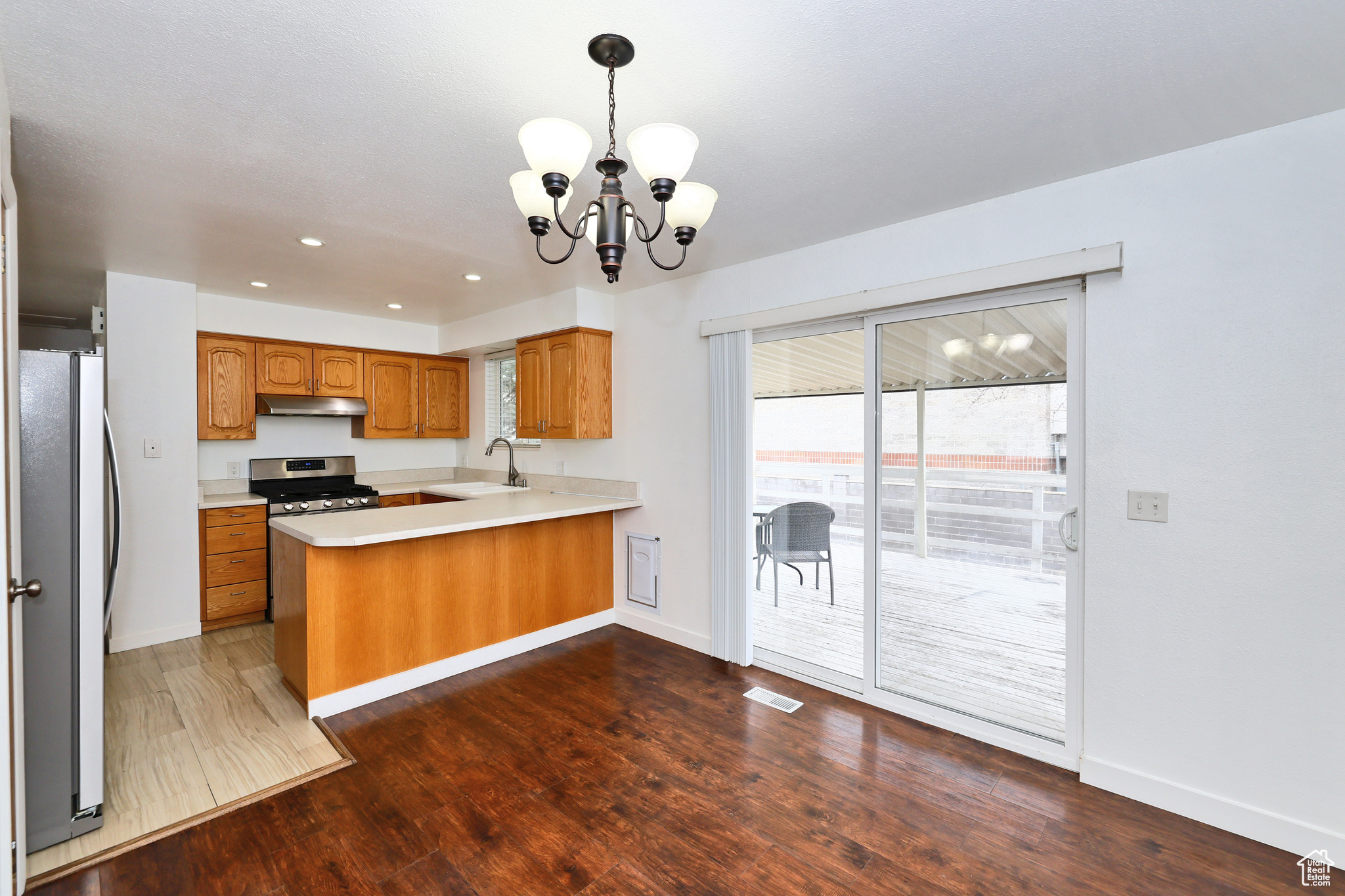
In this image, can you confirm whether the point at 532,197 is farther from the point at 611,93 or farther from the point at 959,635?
the point at 959,635

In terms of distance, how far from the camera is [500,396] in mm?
5535

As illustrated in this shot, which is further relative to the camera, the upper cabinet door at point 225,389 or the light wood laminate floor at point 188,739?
the upper cabinet door at point 225,389

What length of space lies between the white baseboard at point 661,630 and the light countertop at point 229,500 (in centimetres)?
279

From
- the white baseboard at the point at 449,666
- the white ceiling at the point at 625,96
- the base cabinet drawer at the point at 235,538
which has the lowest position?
the white baseboard at the point at 449,666

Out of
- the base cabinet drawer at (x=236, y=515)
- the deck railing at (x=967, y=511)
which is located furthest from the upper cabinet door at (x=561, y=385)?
the base cabinet drawer at (x=236, y=515)

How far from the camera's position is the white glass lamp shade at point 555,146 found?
1440mm

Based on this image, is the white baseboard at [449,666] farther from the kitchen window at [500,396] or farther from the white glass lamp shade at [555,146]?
the white glass lamp shade at [555,146]

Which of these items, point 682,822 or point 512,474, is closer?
point 682,822

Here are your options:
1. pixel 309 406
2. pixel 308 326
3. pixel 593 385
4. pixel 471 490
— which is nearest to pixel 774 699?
pixel 593 385

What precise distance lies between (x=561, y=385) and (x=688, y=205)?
103 inches

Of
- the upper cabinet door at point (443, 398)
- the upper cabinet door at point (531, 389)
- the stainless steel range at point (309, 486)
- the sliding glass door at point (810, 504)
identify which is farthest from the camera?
the upper cabinet door at point (443, 398)

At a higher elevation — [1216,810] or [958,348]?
[958,348]

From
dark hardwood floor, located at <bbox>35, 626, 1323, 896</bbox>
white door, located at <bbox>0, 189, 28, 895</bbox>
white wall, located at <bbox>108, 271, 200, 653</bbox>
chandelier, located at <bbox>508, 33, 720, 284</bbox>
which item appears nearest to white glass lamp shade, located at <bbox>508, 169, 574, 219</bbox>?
chandelier, located at <bbox>508, 33, 720, 284</bbox>

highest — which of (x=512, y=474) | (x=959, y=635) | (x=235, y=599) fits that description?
(x=512, y=474)
